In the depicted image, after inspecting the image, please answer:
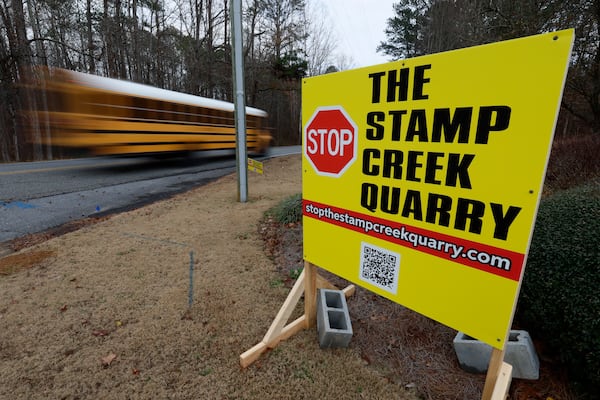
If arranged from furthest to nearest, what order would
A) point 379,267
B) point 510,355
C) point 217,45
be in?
point 217,45
point 510,355
point 379,267

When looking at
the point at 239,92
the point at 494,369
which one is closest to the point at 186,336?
the point at 494,369

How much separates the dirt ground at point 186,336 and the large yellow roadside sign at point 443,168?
733mm

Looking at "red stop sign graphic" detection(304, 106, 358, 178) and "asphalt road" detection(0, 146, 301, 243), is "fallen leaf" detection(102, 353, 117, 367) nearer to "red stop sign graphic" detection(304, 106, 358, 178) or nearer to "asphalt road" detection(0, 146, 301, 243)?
"red stop sign graphic" detection(304, 106, 358, 178)

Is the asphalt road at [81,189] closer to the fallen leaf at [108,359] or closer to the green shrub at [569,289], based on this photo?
the fallen leaf at [108,359]

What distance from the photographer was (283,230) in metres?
4.79

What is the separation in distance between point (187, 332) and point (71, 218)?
4.50 meters

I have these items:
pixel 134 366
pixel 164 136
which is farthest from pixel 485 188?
pixel 164 136

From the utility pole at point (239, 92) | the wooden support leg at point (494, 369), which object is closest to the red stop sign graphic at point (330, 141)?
the wooden support leg at point (494, 369)

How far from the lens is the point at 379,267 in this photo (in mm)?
1872

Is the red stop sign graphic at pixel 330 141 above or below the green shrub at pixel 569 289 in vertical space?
above

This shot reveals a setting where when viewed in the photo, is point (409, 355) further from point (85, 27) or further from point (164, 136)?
point (85, 27)

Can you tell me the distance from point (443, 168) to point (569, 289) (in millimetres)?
1377

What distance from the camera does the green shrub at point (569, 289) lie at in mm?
1821

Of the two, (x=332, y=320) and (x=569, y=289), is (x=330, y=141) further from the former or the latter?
(x=569, y=289)
